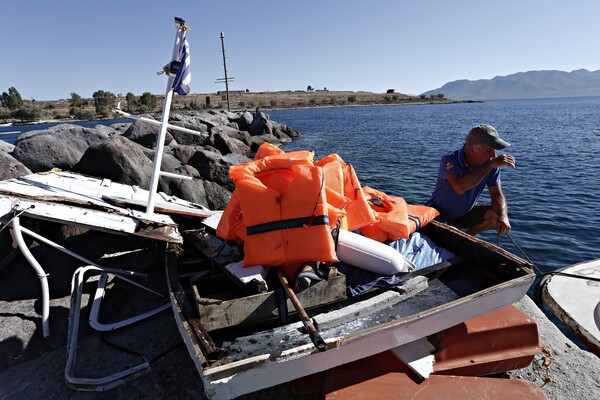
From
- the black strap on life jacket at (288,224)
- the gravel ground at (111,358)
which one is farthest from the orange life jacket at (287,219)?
the gravel ground at (111,358)

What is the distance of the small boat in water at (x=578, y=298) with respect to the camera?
4.11 m

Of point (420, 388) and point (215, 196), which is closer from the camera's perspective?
point (420, 388)

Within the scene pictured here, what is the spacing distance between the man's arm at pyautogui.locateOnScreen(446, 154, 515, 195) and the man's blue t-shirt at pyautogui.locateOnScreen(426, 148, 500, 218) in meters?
0.12

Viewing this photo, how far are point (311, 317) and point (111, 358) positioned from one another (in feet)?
6.38

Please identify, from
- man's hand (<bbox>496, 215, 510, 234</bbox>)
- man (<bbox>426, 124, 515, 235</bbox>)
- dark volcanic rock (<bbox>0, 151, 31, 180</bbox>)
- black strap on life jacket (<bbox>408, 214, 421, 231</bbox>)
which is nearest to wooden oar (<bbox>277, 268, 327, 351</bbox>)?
black strap on life jacket (<bbox>408, 214, 421, 231</bbox>)

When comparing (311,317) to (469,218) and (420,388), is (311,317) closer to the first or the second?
(420,388)

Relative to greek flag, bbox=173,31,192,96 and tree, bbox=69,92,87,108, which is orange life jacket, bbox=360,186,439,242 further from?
tree, bbox=69,92,87,108

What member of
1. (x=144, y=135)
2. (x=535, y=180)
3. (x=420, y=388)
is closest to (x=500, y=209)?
(x=420, y=388)

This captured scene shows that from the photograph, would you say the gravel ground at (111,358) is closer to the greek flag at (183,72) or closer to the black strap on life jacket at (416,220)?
the black strap on life jacket at (416,220)

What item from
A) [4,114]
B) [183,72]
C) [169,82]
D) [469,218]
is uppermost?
[4,114]

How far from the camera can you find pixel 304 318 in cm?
284

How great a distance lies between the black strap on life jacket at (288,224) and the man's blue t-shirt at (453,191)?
109 inches

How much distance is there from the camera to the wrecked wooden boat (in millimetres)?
2619

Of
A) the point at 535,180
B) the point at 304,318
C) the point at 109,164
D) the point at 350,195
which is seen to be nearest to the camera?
the point at 304,318
